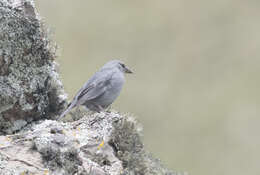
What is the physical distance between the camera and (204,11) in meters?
30.7

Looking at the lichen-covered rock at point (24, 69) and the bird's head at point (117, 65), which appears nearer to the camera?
the lichen-covered rock at point (24, 69)

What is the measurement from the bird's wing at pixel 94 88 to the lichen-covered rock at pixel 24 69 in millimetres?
431

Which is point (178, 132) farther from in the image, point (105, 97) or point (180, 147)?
point (105, 97)

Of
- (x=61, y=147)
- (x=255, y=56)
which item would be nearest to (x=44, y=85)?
(x=61, y=147)

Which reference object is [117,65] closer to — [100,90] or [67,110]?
[100,90]

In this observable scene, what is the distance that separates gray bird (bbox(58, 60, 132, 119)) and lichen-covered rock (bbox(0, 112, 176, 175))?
1253 millimetres

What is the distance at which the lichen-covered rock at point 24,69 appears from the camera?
10.3m

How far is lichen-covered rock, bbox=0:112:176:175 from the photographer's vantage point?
8664mm

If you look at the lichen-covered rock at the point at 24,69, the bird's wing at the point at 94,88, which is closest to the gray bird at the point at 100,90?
the bird's wing at the point at 94,88

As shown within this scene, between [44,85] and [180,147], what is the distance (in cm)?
1109

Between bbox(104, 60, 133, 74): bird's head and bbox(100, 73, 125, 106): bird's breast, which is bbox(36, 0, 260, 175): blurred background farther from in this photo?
bbox(100, 73, 125, 106): bird's breast

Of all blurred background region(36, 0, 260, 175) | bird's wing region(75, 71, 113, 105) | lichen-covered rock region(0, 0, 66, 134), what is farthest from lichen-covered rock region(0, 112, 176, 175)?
blurred background region(36, 0, 260, 175)

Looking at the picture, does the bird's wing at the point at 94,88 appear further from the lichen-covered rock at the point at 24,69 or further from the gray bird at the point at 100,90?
the lichen-covered rock at the point at 24,69

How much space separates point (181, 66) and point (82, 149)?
17653 millimetres
